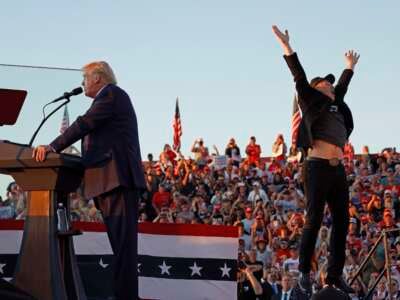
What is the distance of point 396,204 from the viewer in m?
17.0

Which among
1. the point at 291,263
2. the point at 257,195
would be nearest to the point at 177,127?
the point at 257,195

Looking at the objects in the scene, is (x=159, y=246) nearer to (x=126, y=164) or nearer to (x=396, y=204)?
(x=126, y=164)

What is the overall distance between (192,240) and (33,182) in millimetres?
2639

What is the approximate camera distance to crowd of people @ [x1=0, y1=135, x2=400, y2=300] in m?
10.8

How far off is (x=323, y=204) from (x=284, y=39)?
1311 millimetres

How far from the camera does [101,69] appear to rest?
257 inches

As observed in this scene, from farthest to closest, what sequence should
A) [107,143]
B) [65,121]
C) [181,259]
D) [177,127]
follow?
[177,127] → [181,259] → [65,121] → [107,143]

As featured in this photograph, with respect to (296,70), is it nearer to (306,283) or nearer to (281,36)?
(281,36)

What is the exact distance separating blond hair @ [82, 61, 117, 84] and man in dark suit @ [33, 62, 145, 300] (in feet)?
0.56

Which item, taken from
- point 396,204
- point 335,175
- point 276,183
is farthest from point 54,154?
point 276,183

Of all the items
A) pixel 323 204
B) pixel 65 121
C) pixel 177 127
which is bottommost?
pixel 323 204

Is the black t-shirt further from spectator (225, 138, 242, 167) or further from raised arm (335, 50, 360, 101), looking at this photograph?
spectator (225, 138, 242, 167)

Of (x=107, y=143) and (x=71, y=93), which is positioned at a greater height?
(x=71, y=93)

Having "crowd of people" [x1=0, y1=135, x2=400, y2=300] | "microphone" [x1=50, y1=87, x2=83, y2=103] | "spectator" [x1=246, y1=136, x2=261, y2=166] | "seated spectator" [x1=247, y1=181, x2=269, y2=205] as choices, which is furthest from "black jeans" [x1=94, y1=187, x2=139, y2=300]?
"spectator" [x1=246, y1=136, x2=261, y2=166]
